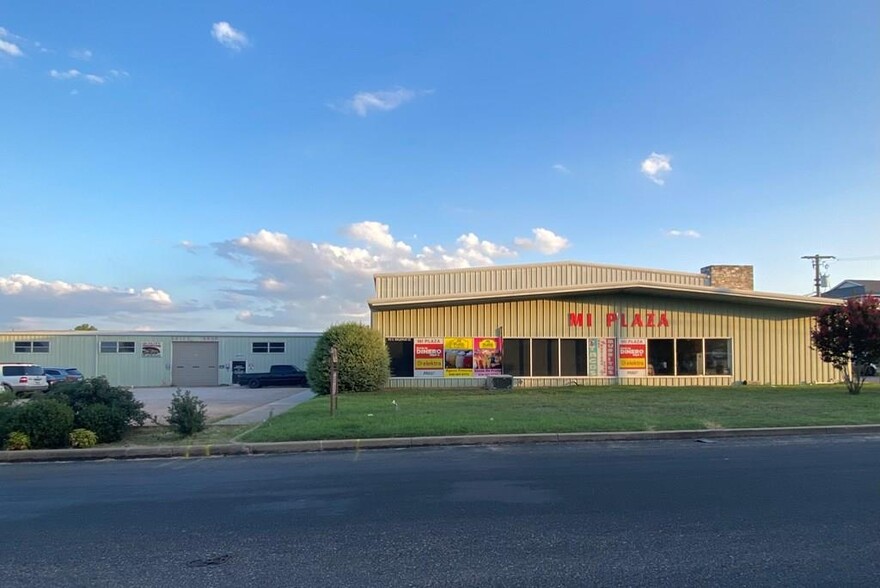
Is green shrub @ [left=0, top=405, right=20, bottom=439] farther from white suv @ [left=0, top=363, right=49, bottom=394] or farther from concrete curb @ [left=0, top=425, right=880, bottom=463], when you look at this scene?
white suv @ [left=0, top=363, right=49, bottom=394]

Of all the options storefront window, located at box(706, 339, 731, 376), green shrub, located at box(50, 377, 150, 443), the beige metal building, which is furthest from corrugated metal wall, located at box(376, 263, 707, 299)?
green shrub, located at box(50, 377, 150, 443)

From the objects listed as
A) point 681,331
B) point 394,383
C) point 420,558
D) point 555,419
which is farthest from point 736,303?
point 420,558

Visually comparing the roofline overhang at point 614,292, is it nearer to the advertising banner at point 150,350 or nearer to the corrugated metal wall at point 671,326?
the corrugated metal wall at point 671,326

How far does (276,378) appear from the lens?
4084cm

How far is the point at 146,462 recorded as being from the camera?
1098cm

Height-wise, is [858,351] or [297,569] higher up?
[858,351]

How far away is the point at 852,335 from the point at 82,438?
2176cm

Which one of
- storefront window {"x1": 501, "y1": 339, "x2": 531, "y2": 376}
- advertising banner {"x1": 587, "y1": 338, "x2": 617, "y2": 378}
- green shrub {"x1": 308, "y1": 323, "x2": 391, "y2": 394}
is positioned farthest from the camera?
advertising banner {"x1": 587, "y1": 338, "x2": 617, "y2": 378}

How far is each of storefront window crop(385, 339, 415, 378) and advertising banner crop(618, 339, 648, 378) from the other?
8.10 m

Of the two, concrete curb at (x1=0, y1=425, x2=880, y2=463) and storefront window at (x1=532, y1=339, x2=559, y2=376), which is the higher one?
storefront window at (x1=532, y1=339, x2=559, y2=376)

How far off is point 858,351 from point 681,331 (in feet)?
21.1

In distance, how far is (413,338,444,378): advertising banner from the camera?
1034 inches

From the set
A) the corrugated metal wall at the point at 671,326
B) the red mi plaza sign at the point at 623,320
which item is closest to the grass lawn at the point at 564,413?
the corrugated metal wall at the point at 671,326

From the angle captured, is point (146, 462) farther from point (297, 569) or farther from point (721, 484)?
point (721, 484)
